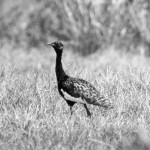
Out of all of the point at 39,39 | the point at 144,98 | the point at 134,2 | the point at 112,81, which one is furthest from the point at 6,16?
the point at 144,98

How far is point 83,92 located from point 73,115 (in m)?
0.32

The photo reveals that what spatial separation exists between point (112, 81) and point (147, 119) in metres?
1.62

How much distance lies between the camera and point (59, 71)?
19.5 feet

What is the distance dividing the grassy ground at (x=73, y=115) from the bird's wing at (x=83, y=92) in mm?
162

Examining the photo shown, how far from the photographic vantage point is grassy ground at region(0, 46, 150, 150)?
14.8 feet

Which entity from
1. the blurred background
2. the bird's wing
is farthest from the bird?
the blurred background

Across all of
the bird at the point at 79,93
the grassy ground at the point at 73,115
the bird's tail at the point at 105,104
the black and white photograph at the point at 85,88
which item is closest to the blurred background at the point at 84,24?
the black and white photograph at the point at 85,88

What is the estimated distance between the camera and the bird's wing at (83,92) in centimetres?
551

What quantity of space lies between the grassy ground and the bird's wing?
162mm

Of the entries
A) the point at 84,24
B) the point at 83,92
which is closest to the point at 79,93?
the point at 83,92

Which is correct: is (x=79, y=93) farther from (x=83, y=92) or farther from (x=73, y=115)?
(x=73, y=115)

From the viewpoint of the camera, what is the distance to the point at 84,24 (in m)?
12.4

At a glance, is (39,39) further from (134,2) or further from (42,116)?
(42,116)

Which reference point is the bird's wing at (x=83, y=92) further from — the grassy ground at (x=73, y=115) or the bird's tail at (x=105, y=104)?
the grassy ground at (x=73, y=115)
